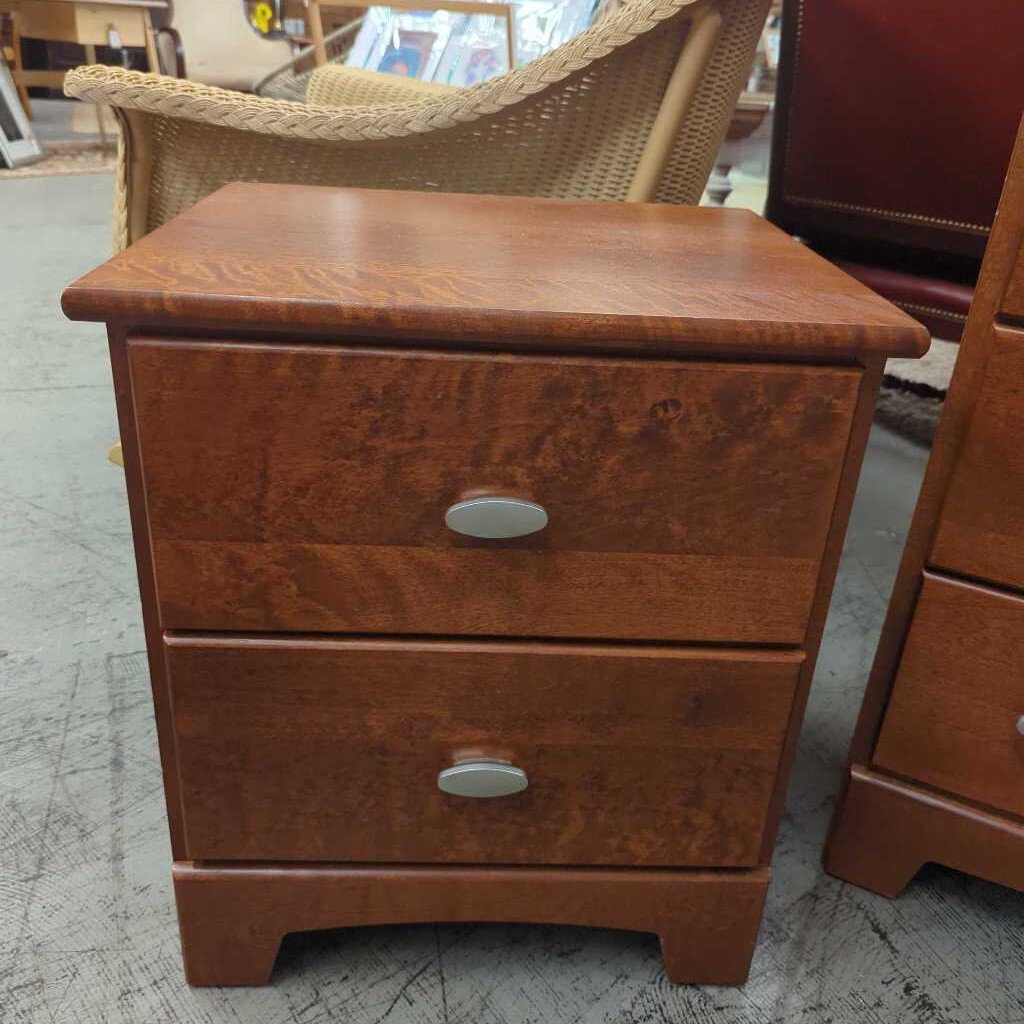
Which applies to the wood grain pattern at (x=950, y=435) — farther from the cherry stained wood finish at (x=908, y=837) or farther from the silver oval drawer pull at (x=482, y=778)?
the silver oval drawer pull at (x=482, y=778)

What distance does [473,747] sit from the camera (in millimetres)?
678

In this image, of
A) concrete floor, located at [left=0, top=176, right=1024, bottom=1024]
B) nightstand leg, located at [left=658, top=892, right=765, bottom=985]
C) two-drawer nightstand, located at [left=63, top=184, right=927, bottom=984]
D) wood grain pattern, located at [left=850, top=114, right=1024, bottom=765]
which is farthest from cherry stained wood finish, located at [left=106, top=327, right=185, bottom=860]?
wood grain pattern, located at [left=850, top=114, right=1024, bottom=765]

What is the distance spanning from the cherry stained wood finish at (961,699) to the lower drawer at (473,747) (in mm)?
182

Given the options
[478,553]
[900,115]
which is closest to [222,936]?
[478,553]

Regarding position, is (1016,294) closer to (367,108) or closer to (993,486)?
(993,486)

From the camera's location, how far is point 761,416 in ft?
1.87

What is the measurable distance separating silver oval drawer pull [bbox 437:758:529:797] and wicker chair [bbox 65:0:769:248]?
2.41 feet

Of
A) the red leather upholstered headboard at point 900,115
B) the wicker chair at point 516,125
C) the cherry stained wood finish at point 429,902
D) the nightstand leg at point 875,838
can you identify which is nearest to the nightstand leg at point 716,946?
the cherry stained wood finish at point 429,902

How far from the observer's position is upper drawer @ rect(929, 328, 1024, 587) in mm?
678

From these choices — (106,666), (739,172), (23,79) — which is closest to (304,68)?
(23,79)

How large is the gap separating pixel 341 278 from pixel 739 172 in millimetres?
5561

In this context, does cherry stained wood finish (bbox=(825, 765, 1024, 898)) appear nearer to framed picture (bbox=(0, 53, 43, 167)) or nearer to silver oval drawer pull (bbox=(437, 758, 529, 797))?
silver oval drawer pull (bbox=(437, 758, 529, 797))

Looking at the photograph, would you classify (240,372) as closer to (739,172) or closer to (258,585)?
(258,585)

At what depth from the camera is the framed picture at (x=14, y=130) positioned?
4305mm
